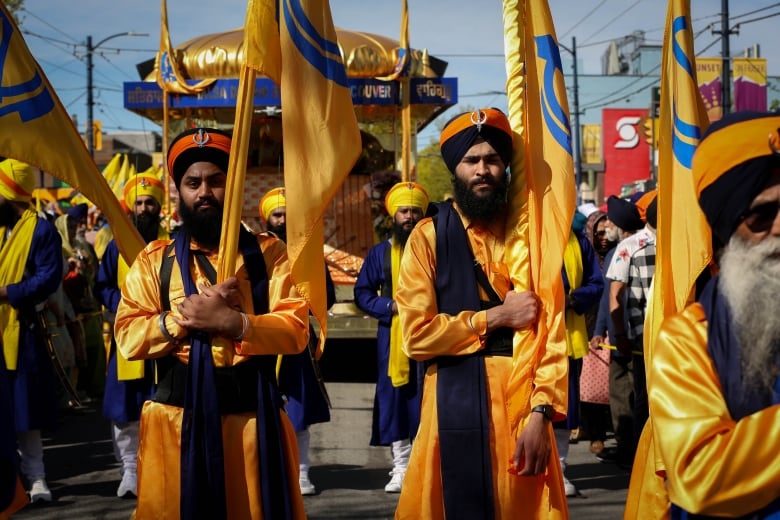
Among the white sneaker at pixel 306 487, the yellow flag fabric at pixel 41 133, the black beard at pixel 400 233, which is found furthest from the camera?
the black beard at pixel 400 233

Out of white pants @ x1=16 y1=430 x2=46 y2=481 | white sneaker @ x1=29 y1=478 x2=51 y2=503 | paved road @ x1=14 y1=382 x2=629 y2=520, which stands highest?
white pants @ x1=16 y1=430 x2=46 y2=481

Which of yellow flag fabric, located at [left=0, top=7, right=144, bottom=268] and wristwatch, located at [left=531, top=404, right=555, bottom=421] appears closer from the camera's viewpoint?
wristwatch, located at [left=531, top=404, right=555, bottom=421]

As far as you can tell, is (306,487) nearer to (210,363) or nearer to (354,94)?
(210,363)

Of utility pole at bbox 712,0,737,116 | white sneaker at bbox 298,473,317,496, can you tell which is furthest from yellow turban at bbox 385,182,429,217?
utility pole at bbox 712,0,737,116

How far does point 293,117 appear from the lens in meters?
4.25

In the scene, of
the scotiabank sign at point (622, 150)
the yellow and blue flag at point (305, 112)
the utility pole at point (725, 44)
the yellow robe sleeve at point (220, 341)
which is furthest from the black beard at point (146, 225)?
the scotiabank sign at point (622, 150)

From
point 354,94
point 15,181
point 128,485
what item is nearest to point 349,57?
point 354,94

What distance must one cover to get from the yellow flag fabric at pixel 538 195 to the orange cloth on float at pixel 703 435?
1.64m

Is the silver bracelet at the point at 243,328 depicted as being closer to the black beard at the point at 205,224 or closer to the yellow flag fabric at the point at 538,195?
the black beard at the point at 205,224

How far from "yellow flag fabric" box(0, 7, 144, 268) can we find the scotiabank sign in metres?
48.8

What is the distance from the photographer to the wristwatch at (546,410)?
3953 mm

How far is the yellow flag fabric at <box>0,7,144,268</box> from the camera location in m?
4.54

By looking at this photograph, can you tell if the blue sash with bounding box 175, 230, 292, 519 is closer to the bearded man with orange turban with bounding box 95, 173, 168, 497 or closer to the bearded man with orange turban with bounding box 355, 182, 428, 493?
the bearded man with orange turban with bounding box 95, 173, 168, 497

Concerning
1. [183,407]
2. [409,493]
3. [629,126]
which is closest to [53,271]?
[183,407]
